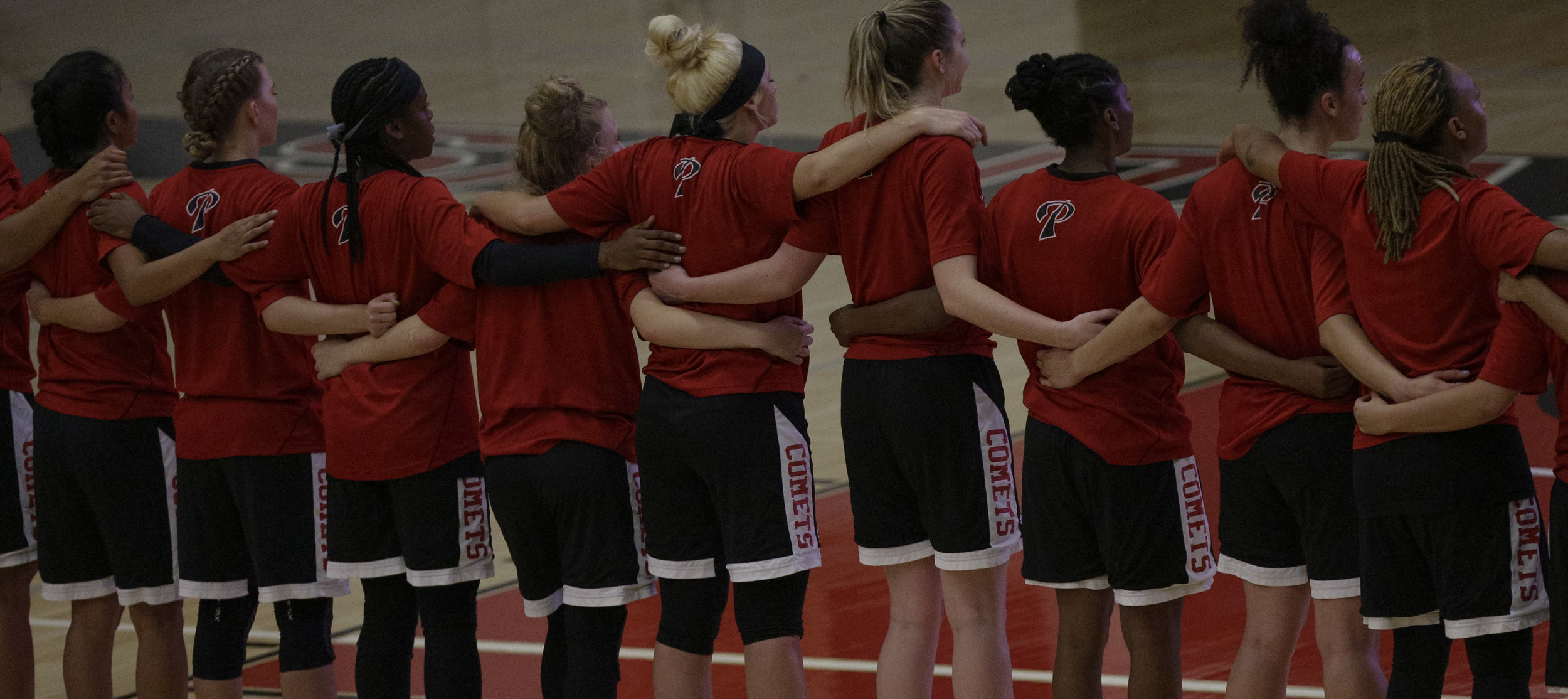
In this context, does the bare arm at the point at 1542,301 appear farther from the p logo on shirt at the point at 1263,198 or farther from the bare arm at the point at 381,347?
the bare arm at the point at 381,347

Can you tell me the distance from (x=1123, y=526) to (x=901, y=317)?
730 mm

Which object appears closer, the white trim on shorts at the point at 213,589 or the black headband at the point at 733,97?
the black headband at the point at 733,97

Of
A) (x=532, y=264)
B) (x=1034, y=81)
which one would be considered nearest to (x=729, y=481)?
(x=532, y=264)

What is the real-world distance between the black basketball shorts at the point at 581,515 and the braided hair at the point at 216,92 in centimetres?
128

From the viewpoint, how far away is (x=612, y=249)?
13.8ft

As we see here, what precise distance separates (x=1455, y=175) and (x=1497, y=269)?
0.23 metres

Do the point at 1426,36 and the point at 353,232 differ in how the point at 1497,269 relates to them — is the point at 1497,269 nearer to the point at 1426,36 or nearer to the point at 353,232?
the point at 353,232

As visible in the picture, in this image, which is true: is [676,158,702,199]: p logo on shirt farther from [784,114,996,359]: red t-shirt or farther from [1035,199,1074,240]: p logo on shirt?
[1035,199,1074,240]: p logo on shirt

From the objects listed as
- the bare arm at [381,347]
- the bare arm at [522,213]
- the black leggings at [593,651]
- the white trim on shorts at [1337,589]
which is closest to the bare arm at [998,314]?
the white trim on shorts at [1337,589]

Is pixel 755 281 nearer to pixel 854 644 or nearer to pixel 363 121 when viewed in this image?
pixel 363 121

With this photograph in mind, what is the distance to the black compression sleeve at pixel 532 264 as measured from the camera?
165 inches

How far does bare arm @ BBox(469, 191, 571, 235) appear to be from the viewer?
4.26m

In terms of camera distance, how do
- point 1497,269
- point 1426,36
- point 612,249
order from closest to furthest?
point 1497,269
point 612,249
point 1426,36

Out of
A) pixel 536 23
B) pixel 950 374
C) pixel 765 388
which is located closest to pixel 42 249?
pixel 765 388
